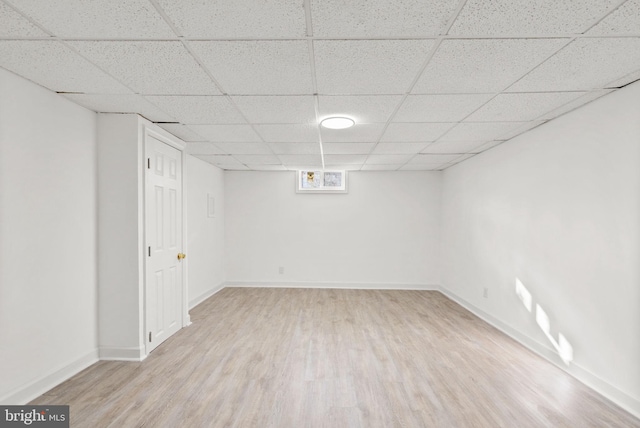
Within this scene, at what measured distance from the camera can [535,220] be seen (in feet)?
10.8

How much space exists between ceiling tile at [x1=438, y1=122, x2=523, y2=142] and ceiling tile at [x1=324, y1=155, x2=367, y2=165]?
141 centimetres

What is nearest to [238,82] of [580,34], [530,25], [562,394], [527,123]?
[530,25]

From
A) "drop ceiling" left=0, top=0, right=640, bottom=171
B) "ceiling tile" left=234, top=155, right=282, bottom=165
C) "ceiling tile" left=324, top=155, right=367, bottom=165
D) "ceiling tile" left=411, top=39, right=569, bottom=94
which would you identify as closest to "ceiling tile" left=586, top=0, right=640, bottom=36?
"drop ceiling" left=0, top=0, right=640, bottom=171

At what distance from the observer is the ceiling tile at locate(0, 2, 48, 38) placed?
1472 mm

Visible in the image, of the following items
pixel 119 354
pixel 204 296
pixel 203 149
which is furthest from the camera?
pixel 204 296

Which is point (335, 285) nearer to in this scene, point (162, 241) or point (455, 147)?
point (455, 147)

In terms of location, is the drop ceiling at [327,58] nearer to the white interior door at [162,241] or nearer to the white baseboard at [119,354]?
the white interior door at [162,241]

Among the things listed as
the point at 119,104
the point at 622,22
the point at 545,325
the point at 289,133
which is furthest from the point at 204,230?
the point at 622,22

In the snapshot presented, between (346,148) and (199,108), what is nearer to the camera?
(199,108)

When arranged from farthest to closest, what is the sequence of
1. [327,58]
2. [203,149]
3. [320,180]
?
[320,180]
[203,149]
[327,58]

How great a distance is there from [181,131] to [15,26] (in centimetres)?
188

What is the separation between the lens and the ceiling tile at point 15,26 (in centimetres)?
147

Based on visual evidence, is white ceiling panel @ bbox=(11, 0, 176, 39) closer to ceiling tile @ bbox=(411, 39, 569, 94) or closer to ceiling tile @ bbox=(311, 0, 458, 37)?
ceiling tile @ bbox=(311, 0, 458, 37)

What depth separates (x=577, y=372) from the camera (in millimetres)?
2666
